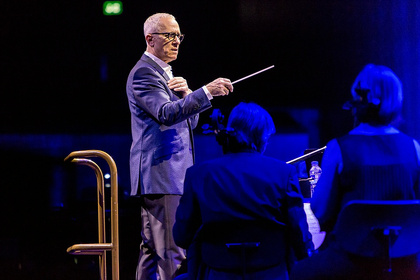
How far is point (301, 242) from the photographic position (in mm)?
1753

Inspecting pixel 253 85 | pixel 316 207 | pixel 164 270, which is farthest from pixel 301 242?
pixel 253 85

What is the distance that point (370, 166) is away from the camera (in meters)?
1.76

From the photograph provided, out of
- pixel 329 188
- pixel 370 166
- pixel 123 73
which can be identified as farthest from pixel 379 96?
pixel 123 73

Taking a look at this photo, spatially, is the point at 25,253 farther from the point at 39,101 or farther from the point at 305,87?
the point at 305,87

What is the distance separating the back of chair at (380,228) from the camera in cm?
171

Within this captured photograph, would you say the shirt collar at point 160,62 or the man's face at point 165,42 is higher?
the man's face at point 165,42

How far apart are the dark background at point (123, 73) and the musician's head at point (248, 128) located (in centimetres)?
224

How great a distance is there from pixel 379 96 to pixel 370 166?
0.22 metres

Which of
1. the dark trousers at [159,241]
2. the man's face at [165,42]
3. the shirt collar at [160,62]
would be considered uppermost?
the man's face at [165,42]

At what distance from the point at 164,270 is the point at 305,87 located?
216cm

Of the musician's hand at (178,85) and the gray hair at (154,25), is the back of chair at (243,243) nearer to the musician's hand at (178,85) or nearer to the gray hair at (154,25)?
the musician's hand at (178,85)

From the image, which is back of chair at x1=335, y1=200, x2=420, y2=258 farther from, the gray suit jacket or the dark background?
the dark background

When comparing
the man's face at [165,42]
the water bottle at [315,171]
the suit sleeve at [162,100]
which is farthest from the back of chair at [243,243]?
the man's face at [165,42]

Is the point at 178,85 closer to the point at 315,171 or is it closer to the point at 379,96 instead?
the point at 315,171
